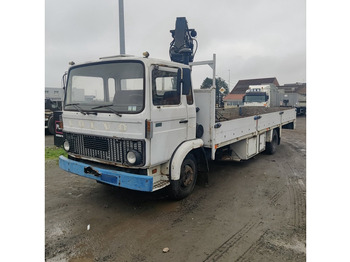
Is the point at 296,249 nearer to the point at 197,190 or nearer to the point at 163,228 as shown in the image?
the point at 163,228

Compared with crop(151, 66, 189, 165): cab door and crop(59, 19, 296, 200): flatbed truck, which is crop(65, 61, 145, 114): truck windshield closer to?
crop(59, 19, 296, 200): flatbed truck

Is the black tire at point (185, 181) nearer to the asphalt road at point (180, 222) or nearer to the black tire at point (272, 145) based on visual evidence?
the asphalt road at point (180, 222)

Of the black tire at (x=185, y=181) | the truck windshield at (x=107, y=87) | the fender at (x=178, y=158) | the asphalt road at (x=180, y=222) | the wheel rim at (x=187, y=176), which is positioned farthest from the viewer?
the wheel rim at (x=187, y=176)

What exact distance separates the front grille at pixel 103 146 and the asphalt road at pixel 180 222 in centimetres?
85

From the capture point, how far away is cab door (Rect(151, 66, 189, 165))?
3634mm

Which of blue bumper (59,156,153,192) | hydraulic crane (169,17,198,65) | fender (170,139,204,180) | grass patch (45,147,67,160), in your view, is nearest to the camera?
blue bumper (59,156,153,192)

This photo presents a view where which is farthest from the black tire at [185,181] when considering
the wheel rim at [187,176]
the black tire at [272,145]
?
the black tire at [272,145]

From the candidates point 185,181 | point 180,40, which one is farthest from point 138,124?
point 180,40

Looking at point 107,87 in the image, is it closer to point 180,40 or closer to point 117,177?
point 117,177

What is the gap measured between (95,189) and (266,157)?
5.03m

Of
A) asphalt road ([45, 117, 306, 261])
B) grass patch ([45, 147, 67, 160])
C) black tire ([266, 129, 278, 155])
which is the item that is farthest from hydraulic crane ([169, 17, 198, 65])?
grass patch ([45, 147, 67, 160])

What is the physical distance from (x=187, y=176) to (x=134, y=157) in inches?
49.4

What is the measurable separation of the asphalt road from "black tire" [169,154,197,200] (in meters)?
0.15

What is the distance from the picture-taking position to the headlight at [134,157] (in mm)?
3473
